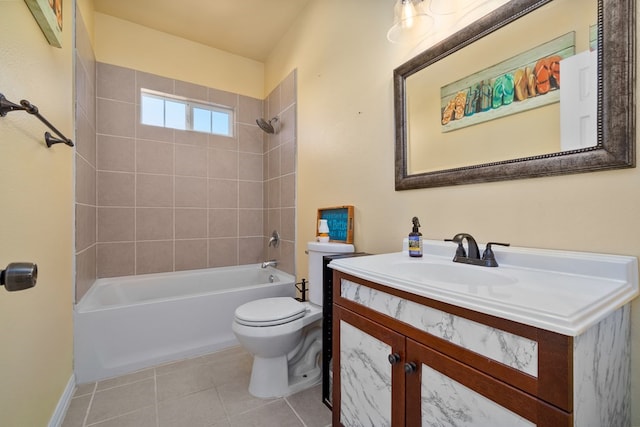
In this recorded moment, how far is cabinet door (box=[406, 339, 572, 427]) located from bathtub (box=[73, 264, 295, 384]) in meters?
1.70

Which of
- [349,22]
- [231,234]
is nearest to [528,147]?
[349,22]

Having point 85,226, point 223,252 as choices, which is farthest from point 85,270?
point 223,252

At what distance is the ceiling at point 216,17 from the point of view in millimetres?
2252

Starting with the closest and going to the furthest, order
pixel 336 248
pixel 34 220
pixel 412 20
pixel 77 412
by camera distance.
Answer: pixel 34 220 → pixel 412 20 → pixel 77 412 → pixel 336 248

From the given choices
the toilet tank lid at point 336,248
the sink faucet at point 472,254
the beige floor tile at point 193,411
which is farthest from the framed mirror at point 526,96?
the beige floor tile at point 193,411

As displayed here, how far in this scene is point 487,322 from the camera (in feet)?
2.09

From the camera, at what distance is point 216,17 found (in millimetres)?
2398

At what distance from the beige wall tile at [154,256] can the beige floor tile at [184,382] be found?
43.8 inches

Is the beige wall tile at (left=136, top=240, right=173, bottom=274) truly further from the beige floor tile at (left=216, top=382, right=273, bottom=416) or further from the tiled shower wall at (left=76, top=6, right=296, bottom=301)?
the beige floor tile at (left=216, top=382, right=273, bottom=416)

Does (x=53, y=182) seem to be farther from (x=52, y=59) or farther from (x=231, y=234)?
(x=231, y=234)

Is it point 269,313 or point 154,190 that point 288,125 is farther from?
point 269,313

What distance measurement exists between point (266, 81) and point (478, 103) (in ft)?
8.44

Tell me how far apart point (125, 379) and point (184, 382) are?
398mm

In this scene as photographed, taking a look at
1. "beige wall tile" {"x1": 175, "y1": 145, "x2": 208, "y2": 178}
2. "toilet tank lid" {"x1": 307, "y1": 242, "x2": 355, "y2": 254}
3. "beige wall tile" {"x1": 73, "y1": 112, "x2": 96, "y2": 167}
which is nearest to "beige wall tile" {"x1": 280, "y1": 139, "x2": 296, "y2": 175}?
"beige wall tile" {"x1": 175, "y1": 145, "x2": 208, "y2": 178}
